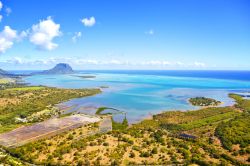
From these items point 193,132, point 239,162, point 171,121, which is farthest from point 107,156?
point 171,121

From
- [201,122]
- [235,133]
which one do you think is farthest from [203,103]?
[235,133]

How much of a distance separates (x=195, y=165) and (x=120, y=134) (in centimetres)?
1746

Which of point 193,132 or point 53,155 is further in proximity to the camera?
point 193,132

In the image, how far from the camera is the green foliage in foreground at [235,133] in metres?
42.9

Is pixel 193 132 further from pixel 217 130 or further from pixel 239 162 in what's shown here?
pixel 239 162

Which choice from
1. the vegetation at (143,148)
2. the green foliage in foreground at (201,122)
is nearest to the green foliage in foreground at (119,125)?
the vegetation at (143,148)

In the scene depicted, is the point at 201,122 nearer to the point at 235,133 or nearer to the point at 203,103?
the point at 235,133

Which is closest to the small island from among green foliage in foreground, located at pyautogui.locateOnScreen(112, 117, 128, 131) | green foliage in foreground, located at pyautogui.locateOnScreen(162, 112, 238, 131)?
green foliage in foreground, located at pyautogui.locateOnScreen(162, 112, 238, 131)

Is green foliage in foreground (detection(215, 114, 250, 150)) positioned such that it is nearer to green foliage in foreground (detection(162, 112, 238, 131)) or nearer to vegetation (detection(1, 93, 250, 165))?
vegetation (detection(1, 93, 250, 165))

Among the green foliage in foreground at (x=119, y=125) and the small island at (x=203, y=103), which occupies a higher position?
the small island at (x=203, y=103)

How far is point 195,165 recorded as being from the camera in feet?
109

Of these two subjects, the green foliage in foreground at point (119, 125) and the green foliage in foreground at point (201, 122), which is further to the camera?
the green foliage in foreground at point (201, 122)

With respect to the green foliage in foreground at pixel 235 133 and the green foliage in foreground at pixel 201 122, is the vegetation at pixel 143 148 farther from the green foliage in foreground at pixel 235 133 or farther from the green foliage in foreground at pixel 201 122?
the green foliage in foreground at pixel 201 122

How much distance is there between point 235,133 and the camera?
4759cm
